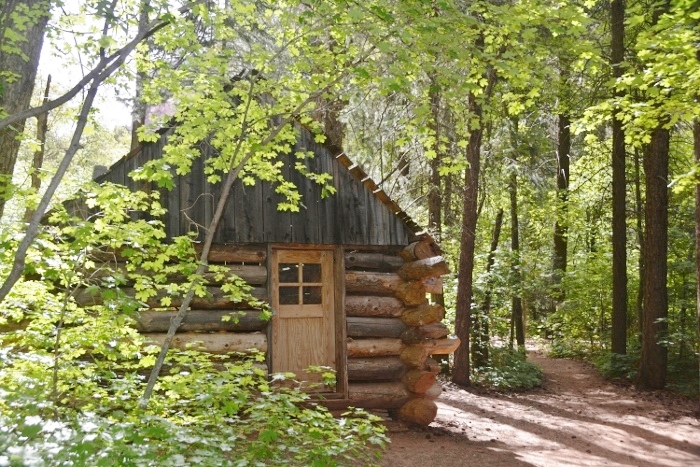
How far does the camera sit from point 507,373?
1467cm

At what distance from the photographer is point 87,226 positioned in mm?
4660

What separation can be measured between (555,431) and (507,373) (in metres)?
4.20

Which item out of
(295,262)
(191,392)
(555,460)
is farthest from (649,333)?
(191,392)

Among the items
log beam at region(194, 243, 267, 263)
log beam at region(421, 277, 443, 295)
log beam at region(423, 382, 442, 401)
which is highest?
log beam at region(194, 243, 267, 263)

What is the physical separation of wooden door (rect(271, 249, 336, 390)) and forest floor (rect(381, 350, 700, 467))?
5.66 ft

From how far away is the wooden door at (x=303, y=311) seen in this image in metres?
9.87

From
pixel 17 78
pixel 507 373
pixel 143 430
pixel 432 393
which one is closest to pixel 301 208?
pixel 432 393

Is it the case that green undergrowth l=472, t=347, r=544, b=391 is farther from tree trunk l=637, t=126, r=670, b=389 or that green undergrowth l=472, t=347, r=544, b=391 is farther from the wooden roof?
the wooden roof

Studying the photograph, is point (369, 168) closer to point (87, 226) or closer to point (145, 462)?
point (87, 226)

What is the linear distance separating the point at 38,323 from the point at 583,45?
5933mm

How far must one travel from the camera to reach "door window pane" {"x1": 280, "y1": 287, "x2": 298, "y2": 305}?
1008 centimetres

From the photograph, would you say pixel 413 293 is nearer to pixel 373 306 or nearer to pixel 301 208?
pixel 373 306

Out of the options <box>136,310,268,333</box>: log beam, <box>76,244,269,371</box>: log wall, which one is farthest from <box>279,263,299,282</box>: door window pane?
<box>136,310,268,333</box>: log beam

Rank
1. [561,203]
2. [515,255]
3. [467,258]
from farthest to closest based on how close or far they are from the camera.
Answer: [561,203] < [515,255] < [467,258]
